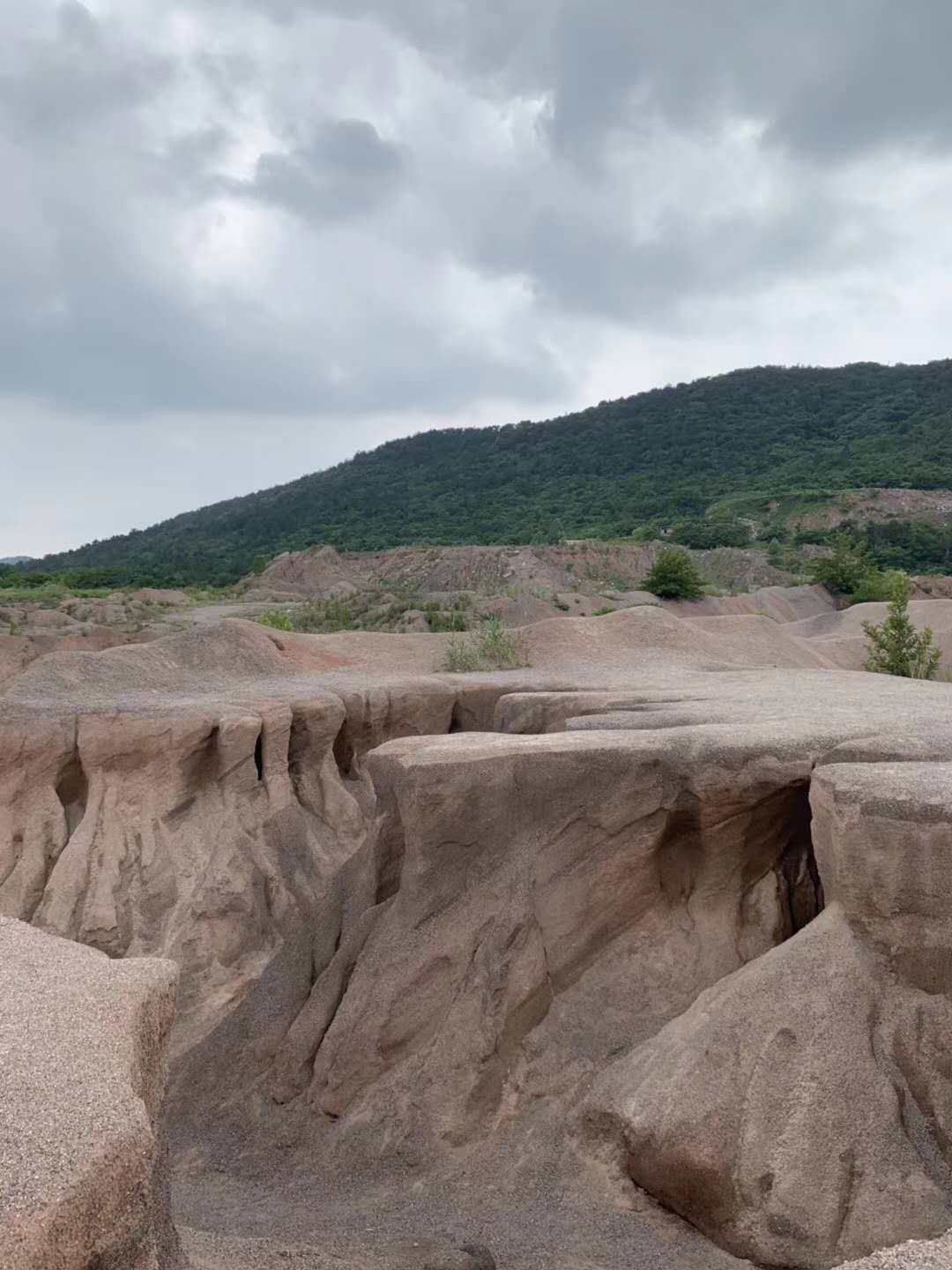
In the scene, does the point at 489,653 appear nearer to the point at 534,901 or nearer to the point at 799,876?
the point at 534,901

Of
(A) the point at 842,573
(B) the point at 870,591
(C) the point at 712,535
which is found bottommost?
(B) the point at 870,591

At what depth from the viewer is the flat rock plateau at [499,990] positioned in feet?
16.9

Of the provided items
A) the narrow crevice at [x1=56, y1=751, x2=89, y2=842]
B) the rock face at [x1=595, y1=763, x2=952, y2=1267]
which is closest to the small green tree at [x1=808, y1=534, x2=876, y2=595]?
the narrow crevice at [x1=56, y1=751, x2=89, y2=842]

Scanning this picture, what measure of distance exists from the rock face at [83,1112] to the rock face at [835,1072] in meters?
3.18

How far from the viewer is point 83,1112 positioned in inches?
145

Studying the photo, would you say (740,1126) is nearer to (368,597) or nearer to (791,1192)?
(791,1192)

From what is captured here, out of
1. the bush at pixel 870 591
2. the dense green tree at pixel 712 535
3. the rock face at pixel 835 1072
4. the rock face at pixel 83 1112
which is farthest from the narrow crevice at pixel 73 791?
the dense green tree at pixel 712 535

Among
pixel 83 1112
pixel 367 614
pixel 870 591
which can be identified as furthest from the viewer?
pixel 870 591

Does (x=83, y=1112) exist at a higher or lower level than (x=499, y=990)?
higher

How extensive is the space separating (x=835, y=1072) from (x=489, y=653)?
12.6 meters

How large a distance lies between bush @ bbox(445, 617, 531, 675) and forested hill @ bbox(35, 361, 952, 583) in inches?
1810

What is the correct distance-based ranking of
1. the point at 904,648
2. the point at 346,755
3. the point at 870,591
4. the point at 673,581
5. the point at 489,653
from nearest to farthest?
1. the point at 346,755
2. the point at 489,653
3. the point at 904,648
4. the point at 673,581
5. the point at 870,591

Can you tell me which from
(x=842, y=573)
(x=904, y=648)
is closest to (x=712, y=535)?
(x=842, y=573)

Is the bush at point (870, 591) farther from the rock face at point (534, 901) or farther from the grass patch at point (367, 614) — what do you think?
the rock face at point (534, 901)
